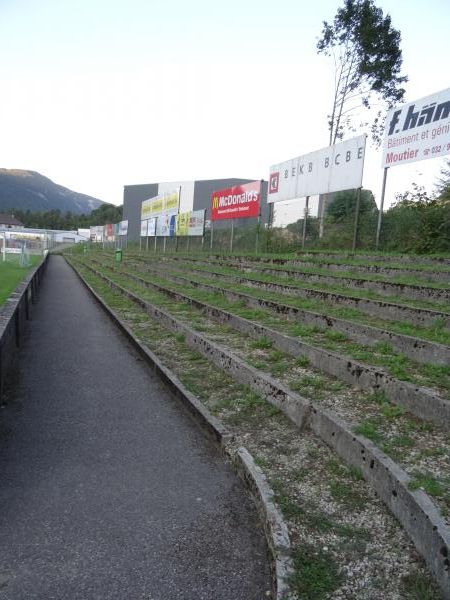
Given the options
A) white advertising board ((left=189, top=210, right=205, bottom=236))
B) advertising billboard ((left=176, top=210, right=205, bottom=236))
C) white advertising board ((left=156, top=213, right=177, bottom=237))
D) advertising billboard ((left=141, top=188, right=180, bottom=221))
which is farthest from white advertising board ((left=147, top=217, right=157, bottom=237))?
white advertising board ((left=189, top=210, right=205, bottom=236))

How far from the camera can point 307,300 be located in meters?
7.73

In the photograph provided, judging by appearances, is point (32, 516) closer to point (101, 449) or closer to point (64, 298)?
point (101, 449)

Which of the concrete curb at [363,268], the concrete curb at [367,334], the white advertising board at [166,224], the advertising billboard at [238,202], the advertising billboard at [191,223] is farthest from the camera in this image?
the white advertising board at [166,224]

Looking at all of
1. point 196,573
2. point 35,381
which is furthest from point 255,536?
point 35,381

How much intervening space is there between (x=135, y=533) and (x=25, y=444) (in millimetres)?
1586

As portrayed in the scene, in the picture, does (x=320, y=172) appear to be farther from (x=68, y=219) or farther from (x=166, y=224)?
(x=68, y=219)

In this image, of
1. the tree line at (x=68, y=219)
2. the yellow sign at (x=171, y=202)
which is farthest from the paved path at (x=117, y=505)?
the tree line at (x=68, y=219)

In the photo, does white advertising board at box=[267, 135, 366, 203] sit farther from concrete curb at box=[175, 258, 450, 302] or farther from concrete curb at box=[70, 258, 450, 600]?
concrete curb at box=[70, 258, 450, 600]

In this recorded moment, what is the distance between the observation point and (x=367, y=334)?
521cm

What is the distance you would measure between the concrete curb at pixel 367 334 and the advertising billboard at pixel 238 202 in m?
9.96

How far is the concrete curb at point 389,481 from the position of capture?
201 centimetres

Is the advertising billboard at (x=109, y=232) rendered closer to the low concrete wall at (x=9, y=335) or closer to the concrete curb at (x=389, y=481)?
the low concrete wall at (x=9, y=335)

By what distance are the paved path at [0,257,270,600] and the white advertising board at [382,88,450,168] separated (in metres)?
9.11

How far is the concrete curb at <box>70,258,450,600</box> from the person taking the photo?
2.01 meters
